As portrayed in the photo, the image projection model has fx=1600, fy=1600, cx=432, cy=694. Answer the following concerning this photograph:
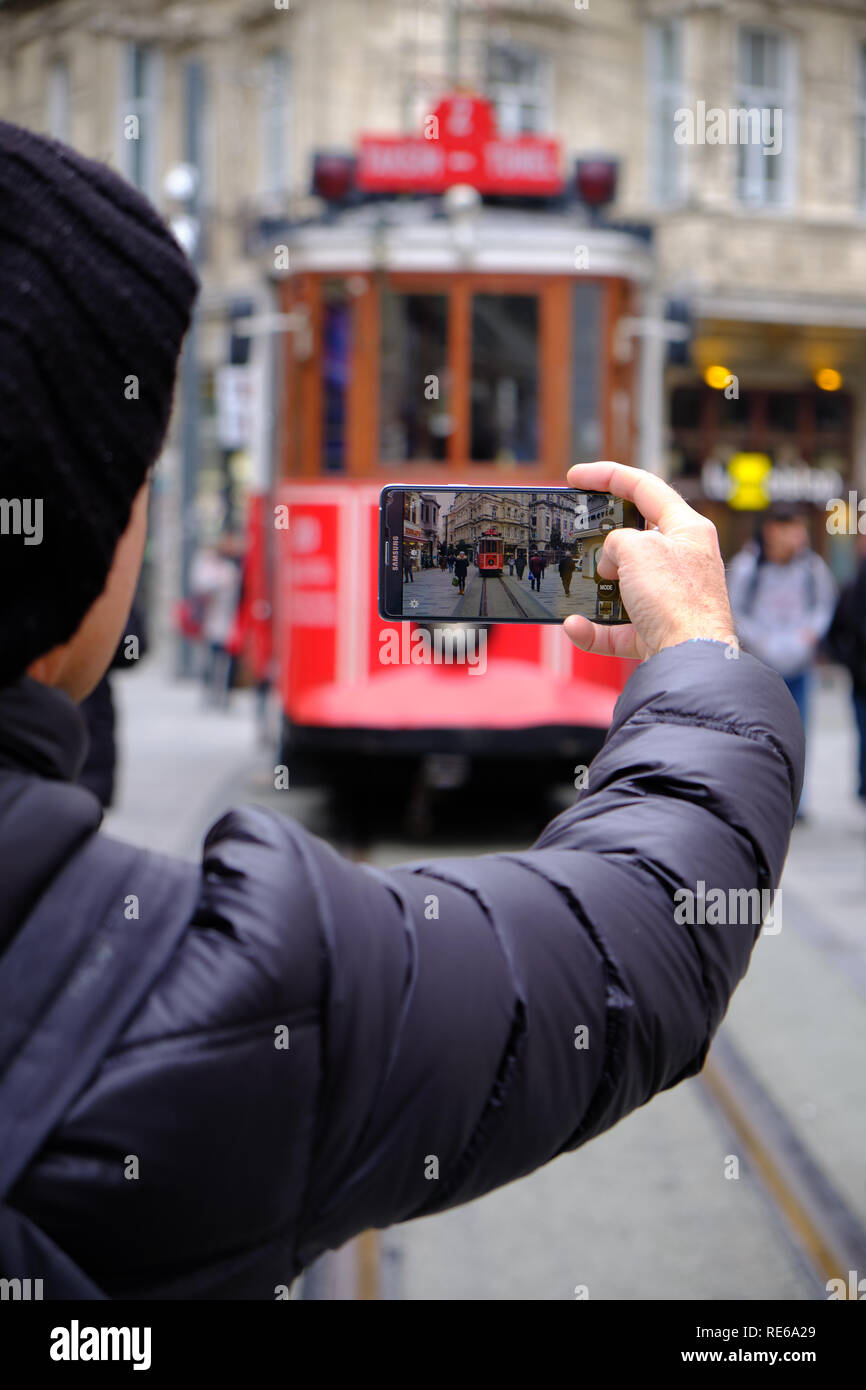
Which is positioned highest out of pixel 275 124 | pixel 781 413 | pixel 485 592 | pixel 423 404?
pixel 275 124

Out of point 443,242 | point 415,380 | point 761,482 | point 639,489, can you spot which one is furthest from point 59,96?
point 639,489

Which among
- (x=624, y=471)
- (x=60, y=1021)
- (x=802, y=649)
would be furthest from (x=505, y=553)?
(x=802, y=649)

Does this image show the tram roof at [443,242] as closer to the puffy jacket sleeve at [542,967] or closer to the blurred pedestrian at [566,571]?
the blurred pedestrian at [566,571]

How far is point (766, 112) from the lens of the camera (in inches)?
810

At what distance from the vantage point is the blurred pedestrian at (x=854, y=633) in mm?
8742

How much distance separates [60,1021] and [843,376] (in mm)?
21091

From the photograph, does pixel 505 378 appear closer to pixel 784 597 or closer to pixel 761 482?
pixel 784 597

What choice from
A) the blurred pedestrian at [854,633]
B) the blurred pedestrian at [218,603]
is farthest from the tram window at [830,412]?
the blurred pedestrian at [854,633]

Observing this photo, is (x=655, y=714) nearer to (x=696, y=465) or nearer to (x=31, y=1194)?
(x=31, y=1194)

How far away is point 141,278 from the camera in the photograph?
0.99m

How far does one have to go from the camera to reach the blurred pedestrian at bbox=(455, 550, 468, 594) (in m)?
1.24

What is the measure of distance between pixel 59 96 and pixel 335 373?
54.1 feet
